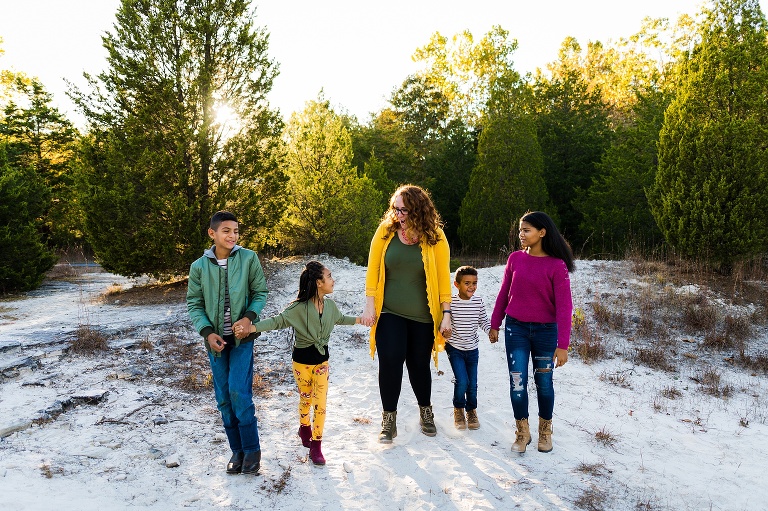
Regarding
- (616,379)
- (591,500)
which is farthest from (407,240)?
(616,379)

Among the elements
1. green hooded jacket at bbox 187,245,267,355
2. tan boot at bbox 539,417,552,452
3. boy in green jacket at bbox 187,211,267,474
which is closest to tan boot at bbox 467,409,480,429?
tan boot at bbox 539,417,552,452

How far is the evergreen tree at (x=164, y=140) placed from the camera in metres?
10.1

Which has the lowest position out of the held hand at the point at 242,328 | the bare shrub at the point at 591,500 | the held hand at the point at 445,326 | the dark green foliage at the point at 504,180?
the bare shrub at the point at 591,500

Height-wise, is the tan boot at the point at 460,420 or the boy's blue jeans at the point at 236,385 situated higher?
the boy's blue jeans at the point at 236,385

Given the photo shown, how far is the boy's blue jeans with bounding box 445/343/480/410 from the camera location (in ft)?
14.8

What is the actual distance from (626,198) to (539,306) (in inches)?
574

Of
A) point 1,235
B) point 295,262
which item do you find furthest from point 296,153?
point 1,235

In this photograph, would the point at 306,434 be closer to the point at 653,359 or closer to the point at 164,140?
the point at 653,359

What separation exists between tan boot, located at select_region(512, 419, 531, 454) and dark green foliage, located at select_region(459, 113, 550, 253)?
13.4 m

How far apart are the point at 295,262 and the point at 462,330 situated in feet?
29.0

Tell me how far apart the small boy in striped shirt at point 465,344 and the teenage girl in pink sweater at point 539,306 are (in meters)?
0.50

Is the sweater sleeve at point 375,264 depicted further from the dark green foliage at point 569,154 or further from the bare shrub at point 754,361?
the dark green foliage at point 569,154

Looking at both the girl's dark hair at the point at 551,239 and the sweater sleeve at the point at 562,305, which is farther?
the girl's dark hair at the point at 551,239

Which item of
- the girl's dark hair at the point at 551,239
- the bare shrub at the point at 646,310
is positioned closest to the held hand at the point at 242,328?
the girl's dark hair at the point at 551,239
